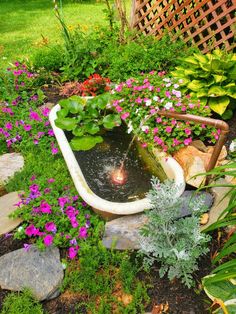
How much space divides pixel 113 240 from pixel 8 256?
74 centimetres

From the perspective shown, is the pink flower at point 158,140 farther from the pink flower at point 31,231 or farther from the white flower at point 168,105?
the pink flower at point 31,231

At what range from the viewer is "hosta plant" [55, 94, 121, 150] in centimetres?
346

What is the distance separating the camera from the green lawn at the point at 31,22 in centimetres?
668

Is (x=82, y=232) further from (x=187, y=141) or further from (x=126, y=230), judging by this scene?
(x=187, y=141)

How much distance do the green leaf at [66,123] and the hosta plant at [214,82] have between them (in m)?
1.23

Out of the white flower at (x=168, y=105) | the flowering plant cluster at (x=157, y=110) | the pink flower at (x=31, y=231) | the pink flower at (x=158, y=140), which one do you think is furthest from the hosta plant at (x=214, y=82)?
the pink flower at (x=31, y=231)

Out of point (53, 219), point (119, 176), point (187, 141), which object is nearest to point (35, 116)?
point (119, 176)

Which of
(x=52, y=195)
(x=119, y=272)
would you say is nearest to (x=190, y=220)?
(x=119, y=272)

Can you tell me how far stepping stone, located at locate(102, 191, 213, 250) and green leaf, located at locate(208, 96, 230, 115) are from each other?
1.29 meters

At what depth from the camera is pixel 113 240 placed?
2414mm

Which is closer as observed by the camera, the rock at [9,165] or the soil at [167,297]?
the soil at [167,297]

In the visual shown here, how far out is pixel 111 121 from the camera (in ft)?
11.7

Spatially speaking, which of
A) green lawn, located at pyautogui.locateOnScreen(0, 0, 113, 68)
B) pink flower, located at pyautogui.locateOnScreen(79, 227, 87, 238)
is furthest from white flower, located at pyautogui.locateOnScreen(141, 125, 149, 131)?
green lawn, located at pyautogui.locateOnScreen(0, 0, 113, 68)

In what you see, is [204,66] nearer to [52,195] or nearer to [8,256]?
[52,195]
